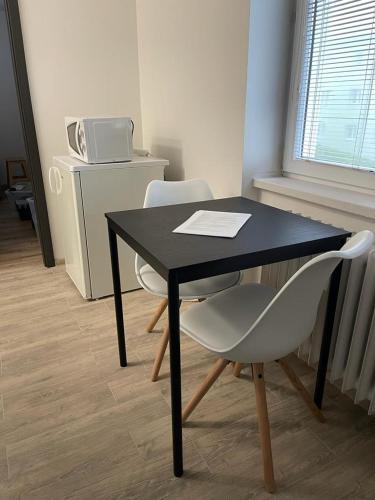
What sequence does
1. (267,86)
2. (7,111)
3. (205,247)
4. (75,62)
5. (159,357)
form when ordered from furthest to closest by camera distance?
(7,111), (75,62), (267,86), (159,357), (205,247)

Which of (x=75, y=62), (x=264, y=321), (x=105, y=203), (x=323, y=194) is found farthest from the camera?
(x=75, y=62)

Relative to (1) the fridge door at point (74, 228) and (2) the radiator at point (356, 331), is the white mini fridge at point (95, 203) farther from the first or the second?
(2) the radiator at point (356, 331)

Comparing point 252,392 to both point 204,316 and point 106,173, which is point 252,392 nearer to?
point 204,316

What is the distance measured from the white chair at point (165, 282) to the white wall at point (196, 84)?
249 millimetres

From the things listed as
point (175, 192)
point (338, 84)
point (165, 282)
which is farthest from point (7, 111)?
point (338, 84)

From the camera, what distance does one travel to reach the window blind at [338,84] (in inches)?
59.3

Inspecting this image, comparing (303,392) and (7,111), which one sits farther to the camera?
(7,111)

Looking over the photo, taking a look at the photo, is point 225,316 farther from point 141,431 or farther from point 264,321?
point 141,431

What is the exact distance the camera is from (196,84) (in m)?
2.20

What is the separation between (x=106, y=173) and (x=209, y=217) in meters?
1.00

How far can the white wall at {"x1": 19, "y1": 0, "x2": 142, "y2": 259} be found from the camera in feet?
8.30

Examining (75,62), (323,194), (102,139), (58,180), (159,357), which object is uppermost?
(75,62)

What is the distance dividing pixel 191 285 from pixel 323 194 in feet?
2.30

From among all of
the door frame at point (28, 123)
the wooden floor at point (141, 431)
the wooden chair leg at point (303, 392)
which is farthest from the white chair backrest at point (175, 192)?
the door frame at point (28, 123)
